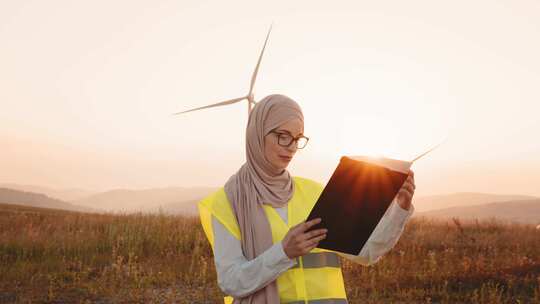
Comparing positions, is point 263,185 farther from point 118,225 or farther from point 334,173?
point 118,225

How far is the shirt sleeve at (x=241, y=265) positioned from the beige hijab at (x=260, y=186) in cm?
9

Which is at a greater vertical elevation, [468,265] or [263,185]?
[263,185]

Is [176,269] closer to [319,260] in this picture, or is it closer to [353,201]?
[319,260]

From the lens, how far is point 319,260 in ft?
8.30

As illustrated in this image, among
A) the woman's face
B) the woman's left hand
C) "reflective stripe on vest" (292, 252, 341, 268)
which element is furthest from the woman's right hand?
the woman's left hand

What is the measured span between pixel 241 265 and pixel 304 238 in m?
0.43

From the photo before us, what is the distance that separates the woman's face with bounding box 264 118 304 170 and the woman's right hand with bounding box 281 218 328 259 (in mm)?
519

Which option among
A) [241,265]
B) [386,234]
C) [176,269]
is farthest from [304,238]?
[176,269]

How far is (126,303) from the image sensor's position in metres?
6.76

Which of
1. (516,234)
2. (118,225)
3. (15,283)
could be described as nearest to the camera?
(15,283)

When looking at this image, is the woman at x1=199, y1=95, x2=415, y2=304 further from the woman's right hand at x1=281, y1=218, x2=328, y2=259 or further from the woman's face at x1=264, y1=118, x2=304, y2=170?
the woman's right hand at x1=281, y1=218, x2=328, y2=259

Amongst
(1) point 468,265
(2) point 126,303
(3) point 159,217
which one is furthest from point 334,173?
(3) point 159,217

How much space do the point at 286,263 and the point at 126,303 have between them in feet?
17.2

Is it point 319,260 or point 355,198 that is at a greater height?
point 355,198
